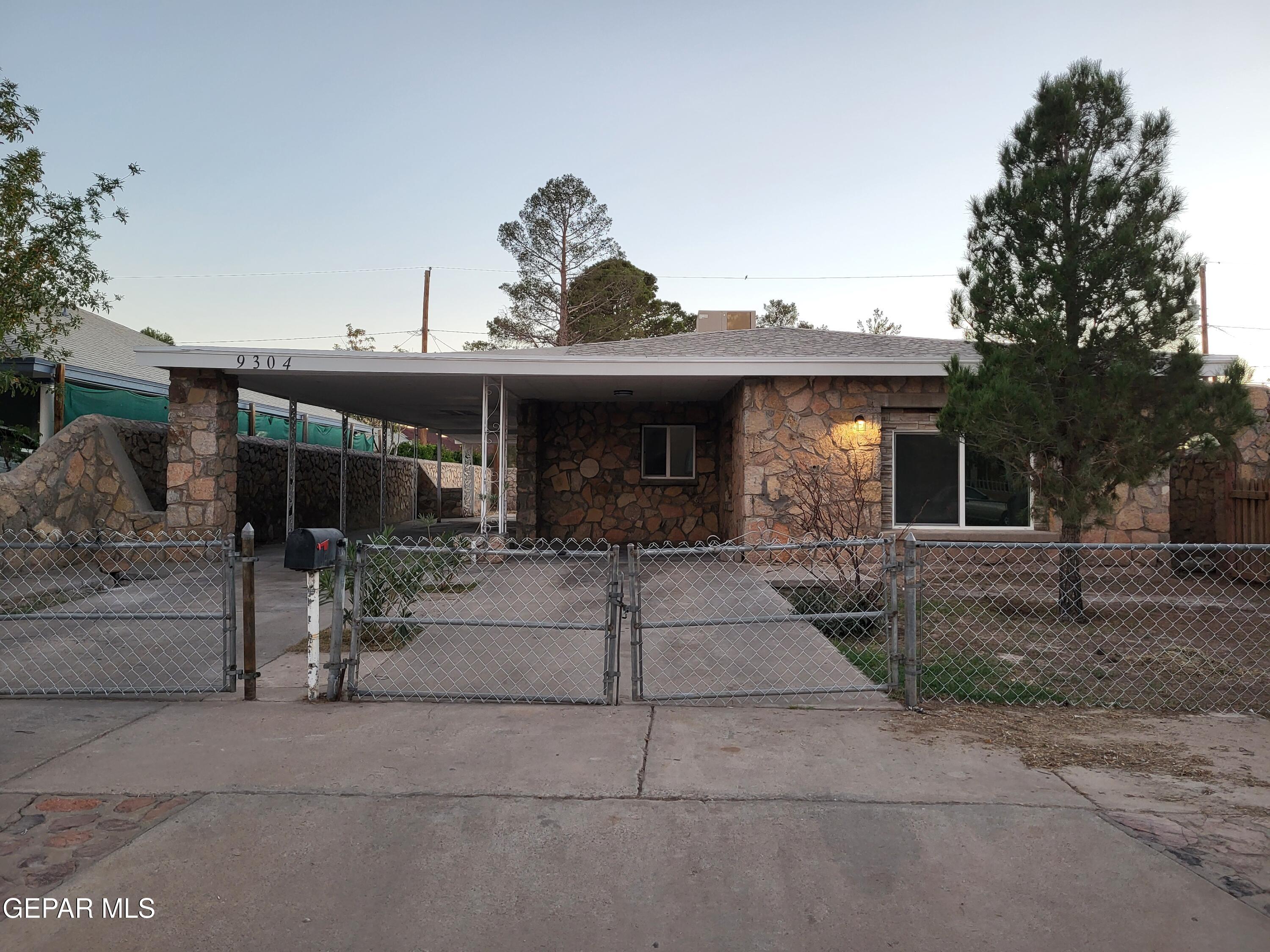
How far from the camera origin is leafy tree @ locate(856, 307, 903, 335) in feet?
131

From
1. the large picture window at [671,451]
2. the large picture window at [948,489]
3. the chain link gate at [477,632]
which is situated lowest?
the chain link gate at [477,632]

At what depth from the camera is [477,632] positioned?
733 cm

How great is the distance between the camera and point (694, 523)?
15.6m

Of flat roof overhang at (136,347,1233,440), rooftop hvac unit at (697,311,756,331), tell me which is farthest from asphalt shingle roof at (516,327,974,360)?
rooftop hvac unit at (697,311,756,331)

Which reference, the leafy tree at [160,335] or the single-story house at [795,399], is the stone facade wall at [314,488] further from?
the leafy tree at [160,335]

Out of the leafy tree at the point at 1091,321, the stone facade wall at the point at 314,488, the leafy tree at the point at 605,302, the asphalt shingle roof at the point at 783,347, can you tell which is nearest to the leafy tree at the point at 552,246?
the leafy tree at the point at 605,302

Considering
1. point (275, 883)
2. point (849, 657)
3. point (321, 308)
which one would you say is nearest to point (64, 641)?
point (275, 883)

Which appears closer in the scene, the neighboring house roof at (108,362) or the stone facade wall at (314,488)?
the neighboring house roof at (108,362)

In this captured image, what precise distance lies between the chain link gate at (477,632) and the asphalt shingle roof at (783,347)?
13.5ft

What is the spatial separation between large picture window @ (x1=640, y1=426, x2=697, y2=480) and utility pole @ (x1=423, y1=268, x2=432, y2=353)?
19.0 meters

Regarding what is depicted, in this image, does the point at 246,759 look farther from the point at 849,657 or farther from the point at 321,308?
the point at 321,308

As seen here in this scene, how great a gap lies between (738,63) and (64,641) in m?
11.8

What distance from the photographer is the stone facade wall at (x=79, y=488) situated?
10.9 metres

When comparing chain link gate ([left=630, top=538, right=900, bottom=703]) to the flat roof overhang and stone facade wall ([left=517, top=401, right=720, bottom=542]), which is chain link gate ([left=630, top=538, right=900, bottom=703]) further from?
stone facade wall ([left=517, top=401, right=720, bottom=542])
